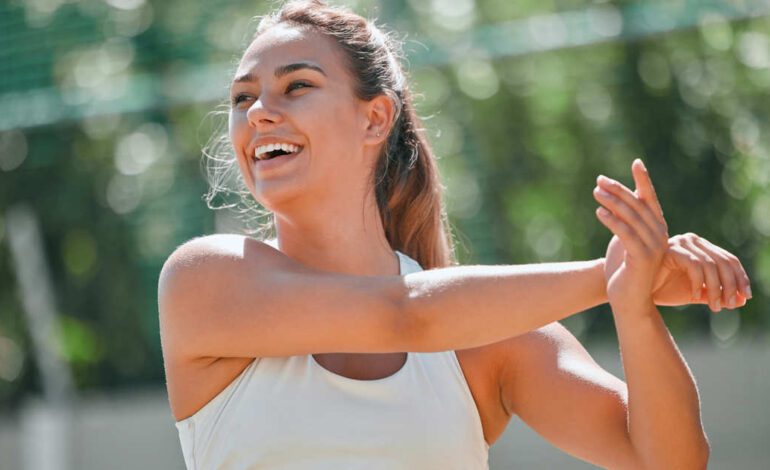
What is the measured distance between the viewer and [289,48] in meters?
2.46

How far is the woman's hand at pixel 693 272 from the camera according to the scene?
2.08 m

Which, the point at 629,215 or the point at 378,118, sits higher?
the point at 378,118

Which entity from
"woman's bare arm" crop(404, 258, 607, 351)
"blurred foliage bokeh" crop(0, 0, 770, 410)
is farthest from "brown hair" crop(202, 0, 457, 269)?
"blurred foliage bokeh" crop(0, 0, 770, 410)

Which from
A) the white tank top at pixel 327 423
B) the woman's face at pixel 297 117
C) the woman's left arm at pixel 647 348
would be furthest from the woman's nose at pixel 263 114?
the woman's left arm at pixel 647 348

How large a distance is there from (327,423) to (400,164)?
0.66 metres

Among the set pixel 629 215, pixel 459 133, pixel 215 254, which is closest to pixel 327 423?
pixel 215 254

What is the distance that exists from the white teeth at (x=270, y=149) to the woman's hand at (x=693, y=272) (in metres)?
0.58

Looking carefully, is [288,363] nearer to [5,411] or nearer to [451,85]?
[451,85]

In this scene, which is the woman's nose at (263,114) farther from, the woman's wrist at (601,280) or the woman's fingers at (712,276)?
the woman's fingers at (712,276)

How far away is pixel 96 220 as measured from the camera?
7.04 m

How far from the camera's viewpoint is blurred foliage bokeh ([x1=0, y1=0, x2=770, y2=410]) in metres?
6.12

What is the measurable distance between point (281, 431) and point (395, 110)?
2.47ft

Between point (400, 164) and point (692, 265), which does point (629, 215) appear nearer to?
point (692, 265)

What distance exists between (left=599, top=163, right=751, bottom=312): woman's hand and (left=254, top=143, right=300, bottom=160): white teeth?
0.58 meters
